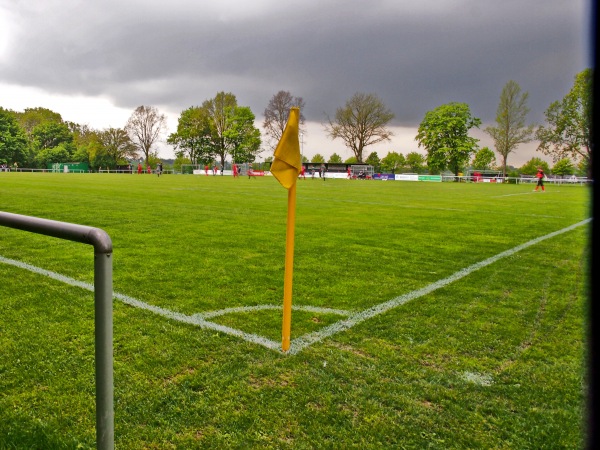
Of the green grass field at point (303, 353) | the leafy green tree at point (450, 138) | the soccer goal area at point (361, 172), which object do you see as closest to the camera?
the green grass field at point (303, 353)

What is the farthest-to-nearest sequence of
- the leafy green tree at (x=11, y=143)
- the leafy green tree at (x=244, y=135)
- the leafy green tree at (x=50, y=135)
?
the leafy green tree at (x=50, y=135) → the leafy green tree at (x=244, y=135) → the leafy green tree at (x=11, y=143)

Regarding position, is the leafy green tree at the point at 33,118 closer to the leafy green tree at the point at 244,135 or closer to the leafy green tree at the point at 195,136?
the leafy green tree at the point at 195,136

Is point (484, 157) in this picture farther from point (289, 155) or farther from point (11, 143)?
point (289, 155)

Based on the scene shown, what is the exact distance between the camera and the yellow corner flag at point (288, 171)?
330 centimetres

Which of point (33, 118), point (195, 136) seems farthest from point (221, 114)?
point (33, 118)

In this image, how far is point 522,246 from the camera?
840 cm

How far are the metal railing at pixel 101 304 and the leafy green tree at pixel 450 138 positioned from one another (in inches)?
2998

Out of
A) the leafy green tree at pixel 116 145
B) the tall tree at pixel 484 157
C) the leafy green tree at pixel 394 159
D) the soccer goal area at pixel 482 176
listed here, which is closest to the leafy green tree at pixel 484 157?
the tall tree at pixel 484 157

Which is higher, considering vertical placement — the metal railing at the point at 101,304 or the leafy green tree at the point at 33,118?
the leafy green tree at the point at 33,118

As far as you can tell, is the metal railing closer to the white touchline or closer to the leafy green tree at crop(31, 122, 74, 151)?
the white touchline

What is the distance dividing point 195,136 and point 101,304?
95.1 meters

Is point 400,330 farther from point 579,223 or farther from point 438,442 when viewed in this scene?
point 579,223

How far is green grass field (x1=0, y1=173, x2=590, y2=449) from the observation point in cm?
241

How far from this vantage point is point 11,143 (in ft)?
267
